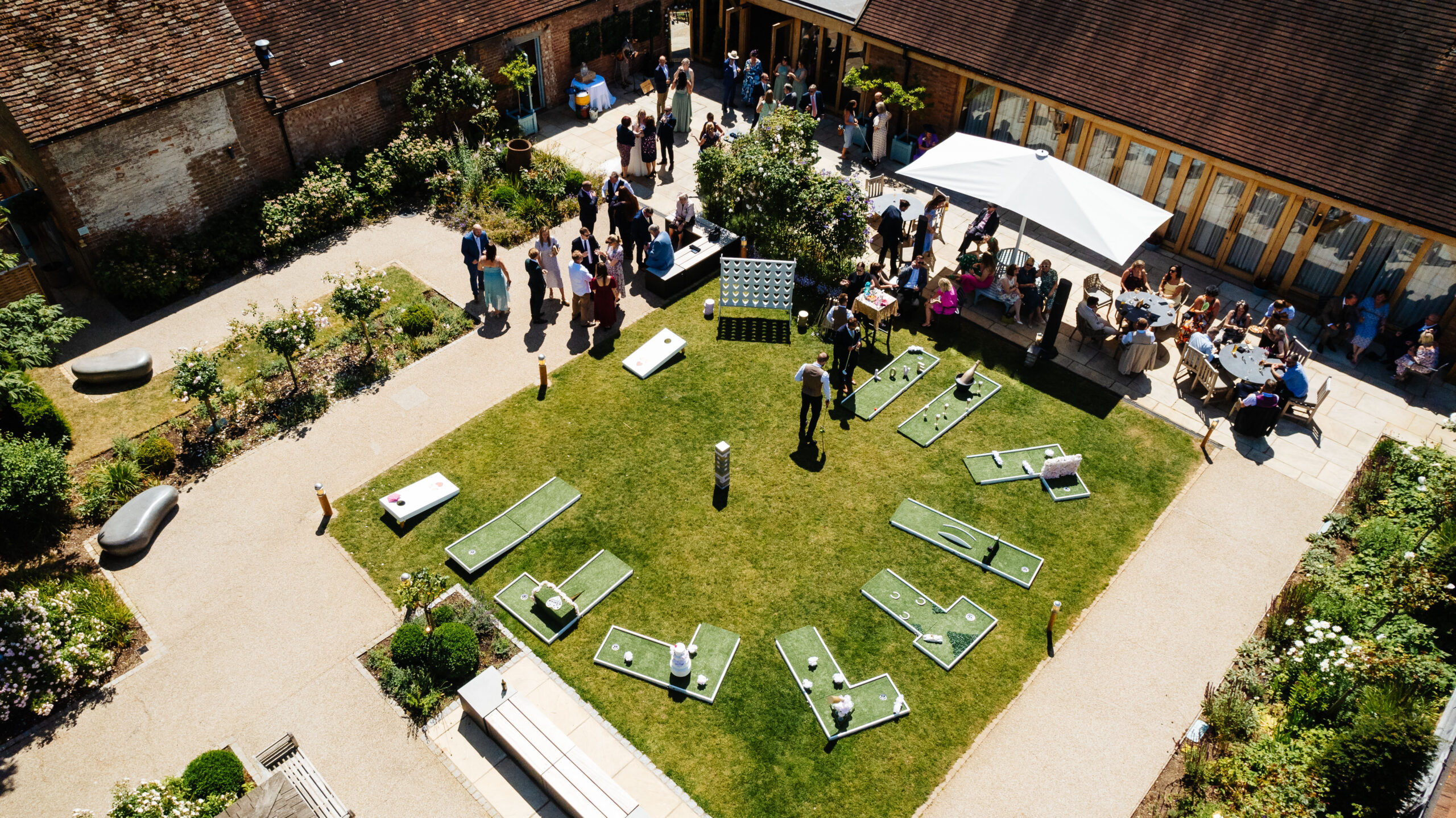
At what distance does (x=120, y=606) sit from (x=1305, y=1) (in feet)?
81.4

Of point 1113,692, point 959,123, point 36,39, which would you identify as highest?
point 36,39

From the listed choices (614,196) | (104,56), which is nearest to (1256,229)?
(614,196)

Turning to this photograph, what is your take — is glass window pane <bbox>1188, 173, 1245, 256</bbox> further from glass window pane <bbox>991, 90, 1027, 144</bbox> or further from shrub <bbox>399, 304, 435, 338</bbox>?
shrub <bbox>399, 304, 435, 338</bbox>

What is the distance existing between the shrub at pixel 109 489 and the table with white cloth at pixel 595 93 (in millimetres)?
14992

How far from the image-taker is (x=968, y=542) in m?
15.2

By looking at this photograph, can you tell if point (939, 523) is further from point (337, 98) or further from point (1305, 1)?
point (337, 98)

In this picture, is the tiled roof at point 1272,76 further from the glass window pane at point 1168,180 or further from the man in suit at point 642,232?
the man in suit at point 642,232

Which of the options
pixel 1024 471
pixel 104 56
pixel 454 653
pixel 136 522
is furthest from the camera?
pixel 104 56

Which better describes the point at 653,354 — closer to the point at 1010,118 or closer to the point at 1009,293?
the point at 1009,293

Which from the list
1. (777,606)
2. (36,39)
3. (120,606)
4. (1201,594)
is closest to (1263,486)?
(1201,594)

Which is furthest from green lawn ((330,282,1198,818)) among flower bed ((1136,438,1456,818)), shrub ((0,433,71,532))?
shrub ((0,433,71,532))

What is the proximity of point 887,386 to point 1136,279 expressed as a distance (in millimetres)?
5935

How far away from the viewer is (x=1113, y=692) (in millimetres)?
13398

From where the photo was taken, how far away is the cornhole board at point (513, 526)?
14.6 meters
